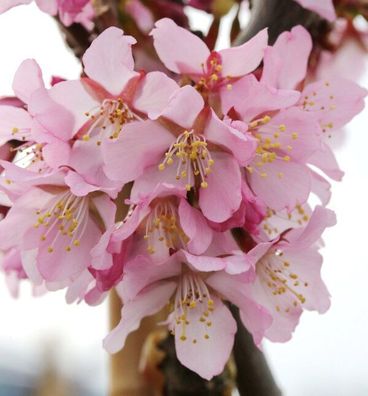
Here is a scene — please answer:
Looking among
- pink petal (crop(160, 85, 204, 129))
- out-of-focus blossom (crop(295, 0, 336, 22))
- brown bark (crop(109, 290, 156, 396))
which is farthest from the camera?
brown bark (crop(109, 290, 156, 396))

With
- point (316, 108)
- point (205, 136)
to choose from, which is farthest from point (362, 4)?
point (205, 136)

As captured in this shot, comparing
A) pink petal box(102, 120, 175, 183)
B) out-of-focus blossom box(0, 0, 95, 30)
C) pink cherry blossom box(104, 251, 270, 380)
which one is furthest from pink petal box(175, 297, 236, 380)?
out-of-focus blossom box(0, 0, 95, 30)

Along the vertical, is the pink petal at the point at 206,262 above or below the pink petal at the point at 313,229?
above

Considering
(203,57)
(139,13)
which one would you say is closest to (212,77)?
(203,57)

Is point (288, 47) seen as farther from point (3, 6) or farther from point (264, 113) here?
point (3, 6)

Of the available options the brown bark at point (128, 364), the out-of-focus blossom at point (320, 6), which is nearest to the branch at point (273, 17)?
the out-of-focus blossom at point (320, 6)

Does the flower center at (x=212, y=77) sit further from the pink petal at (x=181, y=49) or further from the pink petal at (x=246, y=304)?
the pink petal at (x=246, y=304)

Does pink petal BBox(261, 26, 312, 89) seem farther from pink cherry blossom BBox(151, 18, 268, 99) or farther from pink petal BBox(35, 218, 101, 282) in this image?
pink petal BBox(35, 218, 101, 282)
